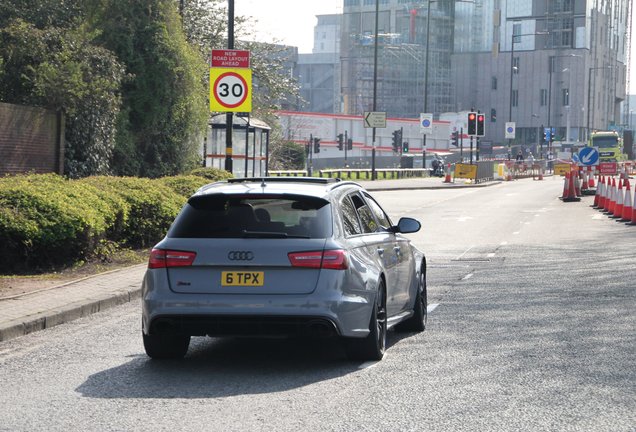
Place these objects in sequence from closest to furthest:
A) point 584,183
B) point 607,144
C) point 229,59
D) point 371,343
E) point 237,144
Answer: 1. point 371,343
2. point 229,59
3. point 237,144
4. point 584,183
5. point 607,144

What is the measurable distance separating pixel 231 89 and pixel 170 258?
17.2 metres

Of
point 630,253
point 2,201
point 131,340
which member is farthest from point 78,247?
point 630,253

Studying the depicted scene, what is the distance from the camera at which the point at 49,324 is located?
12.1 metres

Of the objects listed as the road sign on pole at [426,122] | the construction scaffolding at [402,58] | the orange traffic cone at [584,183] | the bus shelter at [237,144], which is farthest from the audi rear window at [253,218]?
the construction scaffolding at [402,58]

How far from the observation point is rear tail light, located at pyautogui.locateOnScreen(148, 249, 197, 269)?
9.28 metres

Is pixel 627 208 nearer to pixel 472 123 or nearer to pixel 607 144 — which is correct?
pixel 472 123

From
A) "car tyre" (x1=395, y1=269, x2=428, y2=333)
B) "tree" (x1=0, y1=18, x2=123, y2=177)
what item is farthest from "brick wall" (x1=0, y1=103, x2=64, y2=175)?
"car tyre" (x1=395, y1=269, x2=428, y2=333)

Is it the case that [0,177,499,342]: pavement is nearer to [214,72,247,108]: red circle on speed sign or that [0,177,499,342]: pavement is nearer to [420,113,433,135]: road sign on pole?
[214,72,247,108]: red circle on speed sign

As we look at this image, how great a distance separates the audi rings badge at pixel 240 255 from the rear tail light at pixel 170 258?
0.94 feet

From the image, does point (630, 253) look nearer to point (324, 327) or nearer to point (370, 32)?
point (324, 327)

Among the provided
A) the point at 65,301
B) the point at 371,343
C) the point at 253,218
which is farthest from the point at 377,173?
the point at 253,218

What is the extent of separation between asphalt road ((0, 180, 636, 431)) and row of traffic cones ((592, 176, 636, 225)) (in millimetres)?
17107

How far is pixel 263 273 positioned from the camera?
9.14 m

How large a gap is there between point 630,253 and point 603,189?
17.0 metres
